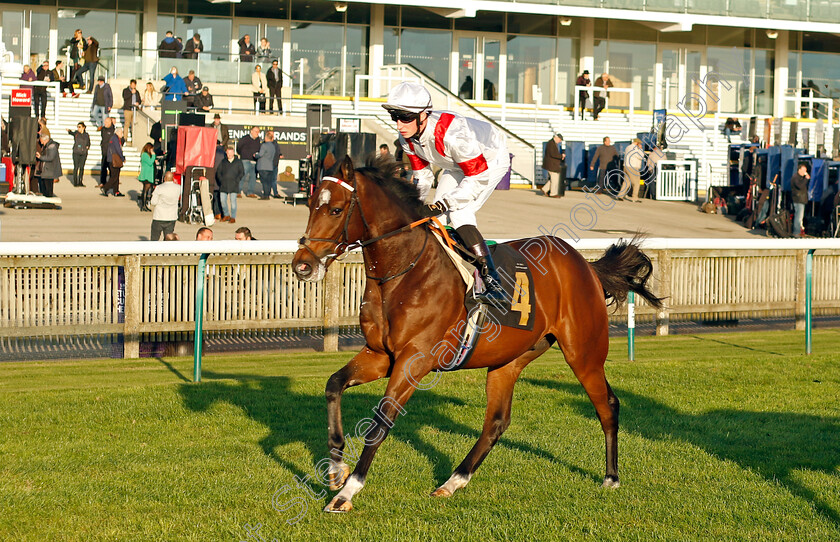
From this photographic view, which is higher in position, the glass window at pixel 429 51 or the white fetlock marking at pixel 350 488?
the glass window at pixel 429 51

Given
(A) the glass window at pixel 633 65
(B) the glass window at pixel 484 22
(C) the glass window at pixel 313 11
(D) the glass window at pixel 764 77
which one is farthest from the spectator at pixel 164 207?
(D) the glass window at pixel 764 77

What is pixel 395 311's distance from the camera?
4828 mm

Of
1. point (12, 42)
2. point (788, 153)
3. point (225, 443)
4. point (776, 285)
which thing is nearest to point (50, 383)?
point (225, 443)

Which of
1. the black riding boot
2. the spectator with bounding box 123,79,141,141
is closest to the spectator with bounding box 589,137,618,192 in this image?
the spectator with bounding box 123,79,141,141

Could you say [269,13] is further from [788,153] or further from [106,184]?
[788,153]

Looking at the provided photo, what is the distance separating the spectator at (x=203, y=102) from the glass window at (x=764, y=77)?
20422mm

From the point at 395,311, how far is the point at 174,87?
1997cm

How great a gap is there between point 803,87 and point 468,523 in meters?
34.9

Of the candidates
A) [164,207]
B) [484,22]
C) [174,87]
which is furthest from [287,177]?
[484,22]

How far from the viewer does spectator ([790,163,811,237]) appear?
19094mm

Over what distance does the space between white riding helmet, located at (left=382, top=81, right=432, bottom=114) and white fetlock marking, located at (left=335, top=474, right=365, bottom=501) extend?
70.5 inches

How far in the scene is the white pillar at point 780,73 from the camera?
35000 mm

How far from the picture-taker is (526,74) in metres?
33.2

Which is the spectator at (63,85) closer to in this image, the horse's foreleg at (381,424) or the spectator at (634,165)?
the spectator at (634,165)
